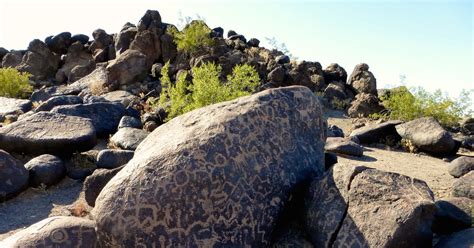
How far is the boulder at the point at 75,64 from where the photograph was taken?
80.1 feet

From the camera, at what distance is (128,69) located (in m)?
19.0

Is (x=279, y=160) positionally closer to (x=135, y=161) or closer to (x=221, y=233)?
(x=221, y=233)

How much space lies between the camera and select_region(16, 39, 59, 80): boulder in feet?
85.3

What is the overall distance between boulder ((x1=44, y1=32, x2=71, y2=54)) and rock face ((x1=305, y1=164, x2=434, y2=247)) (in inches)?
1050

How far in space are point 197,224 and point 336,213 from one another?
52.8 inches

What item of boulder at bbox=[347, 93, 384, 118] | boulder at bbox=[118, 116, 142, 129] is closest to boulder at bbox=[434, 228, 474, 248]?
boulder at bbox=[118, 116, 142, 129]

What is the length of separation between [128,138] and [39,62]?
19680 millimetres

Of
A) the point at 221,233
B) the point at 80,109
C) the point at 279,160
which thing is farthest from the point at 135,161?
the point at 80,109

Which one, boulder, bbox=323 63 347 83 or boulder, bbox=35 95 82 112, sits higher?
boulder, bbox=35 95 82 112

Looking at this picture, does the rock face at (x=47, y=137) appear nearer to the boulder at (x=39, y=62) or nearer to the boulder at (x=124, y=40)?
the boulder at (x=124, y=40)

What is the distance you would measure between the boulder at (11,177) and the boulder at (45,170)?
0.19 metres

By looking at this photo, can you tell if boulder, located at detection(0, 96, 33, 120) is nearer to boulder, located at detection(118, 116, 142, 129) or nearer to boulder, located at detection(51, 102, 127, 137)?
boulder, located at detection(51, 102, 127, 137)

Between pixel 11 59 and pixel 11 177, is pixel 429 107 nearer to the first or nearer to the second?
pixel 11 177

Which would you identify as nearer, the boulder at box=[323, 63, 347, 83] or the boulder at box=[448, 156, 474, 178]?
the boulder at box=[448, 156, 474, 178]
